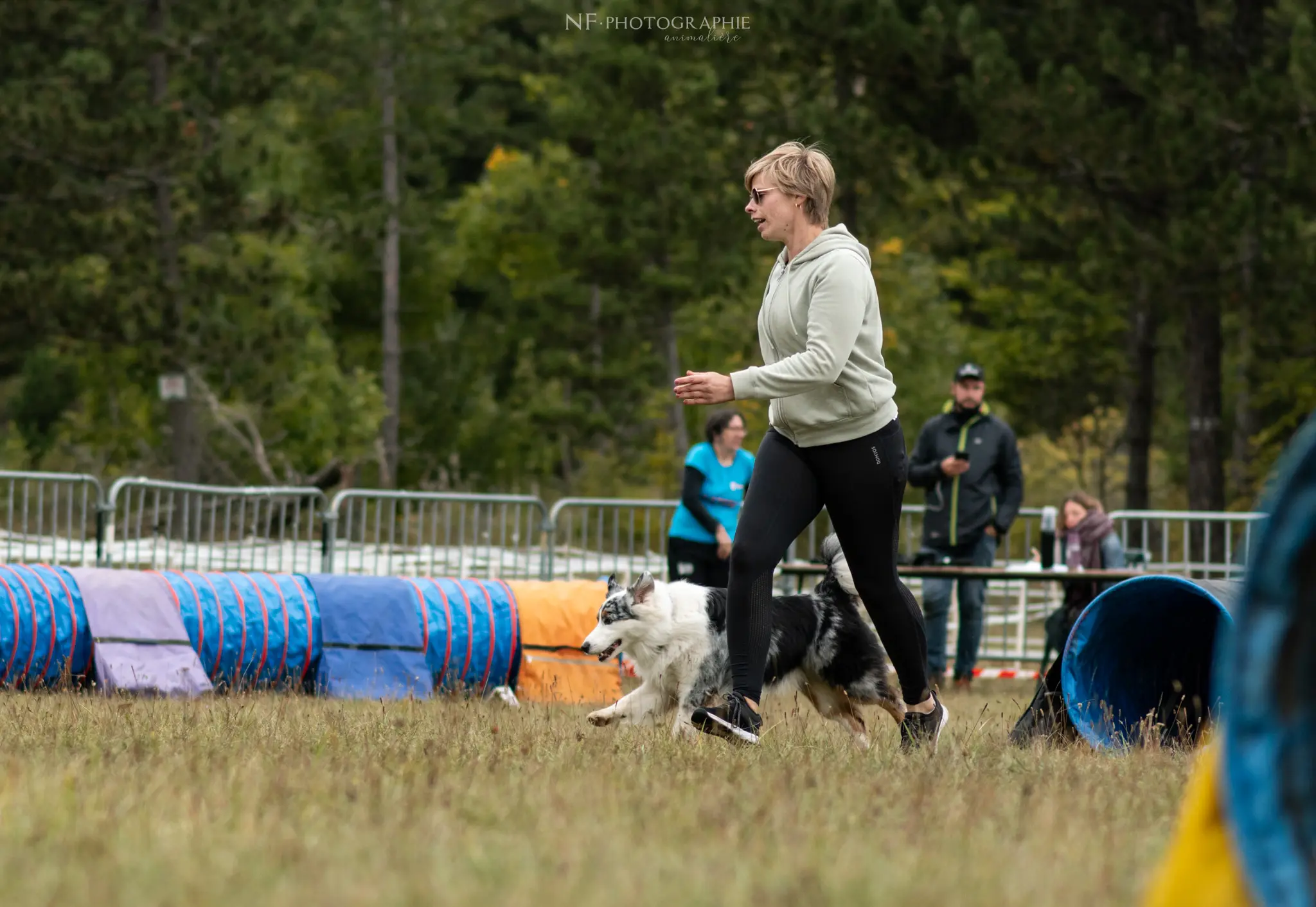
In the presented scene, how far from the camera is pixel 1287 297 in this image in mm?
17797

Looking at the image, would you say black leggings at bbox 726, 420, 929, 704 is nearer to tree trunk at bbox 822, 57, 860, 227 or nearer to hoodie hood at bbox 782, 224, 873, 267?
hoodie hood at bbox 782, 224, 873, 267

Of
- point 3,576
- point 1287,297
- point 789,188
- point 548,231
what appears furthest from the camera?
point 548,231

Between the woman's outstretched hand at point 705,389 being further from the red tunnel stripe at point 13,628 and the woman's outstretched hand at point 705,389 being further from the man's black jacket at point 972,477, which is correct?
the man's black jacket at point 972,477

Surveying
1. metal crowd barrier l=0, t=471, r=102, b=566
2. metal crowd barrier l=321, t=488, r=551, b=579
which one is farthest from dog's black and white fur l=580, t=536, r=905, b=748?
metal crowd barrier l=0, t=471, r=102, b=566

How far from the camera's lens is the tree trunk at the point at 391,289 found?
2986 centimetres

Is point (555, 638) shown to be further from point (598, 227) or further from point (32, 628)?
point (598, 227)

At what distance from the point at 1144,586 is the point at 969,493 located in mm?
4717

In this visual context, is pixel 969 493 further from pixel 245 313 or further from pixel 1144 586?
pixel 245 313

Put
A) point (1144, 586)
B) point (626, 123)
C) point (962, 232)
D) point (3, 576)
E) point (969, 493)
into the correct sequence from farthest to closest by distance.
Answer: point (626, 123)
point (962, 232)
point (969, 493)
point (3, 576)
point (1144, 586)

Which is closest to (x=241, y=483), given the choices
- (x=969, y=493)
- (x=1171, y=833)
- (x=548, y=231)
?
(x=548, y=231)

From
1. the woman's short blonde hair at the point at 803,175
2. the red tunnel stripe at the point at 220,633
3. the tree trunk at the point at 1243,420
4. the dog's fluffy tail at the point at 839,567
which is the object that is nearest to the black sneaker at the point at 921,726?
the dog's fluffy tail at the point at 839,567

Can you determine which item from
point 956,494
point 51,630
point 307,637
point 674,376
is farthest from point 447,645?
point 674,376

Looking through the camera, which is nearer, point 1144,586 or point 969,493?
point 1144,586

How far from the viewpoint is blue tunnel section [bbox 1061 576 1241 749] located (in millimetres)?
5652
